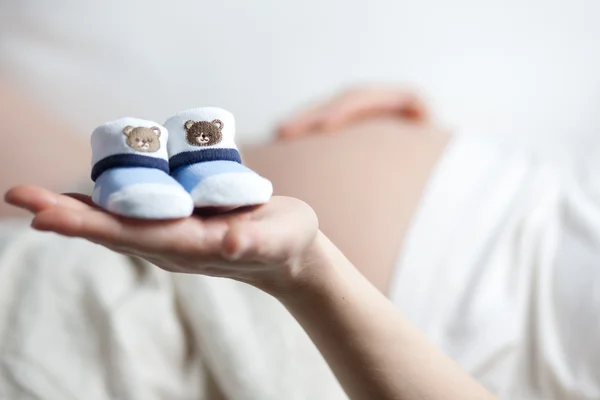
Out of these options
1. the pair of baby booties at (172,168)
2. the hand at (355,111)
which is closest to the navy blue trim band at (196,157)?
the pair of baby booties at (172,168)

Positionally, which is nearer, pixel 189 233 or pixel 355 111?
pixel 189 233

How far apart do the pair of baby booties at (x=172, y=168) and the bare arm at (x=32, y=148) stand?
15.3 inches

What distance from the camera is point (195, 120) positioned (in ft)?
1.22

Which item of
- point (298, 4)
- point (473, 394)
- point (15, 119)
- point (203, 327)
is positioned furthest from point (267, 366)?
A: point (298, 4)

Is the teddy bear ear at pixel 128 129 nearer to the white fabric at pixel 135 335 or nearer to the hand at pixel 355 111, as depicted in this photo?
the white fabric at pixel 135 335

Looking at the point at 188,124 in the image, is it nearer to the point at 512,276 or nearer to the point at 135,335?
the point at 135,335

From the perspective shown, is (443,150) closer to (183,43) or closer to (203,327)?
(203,327)

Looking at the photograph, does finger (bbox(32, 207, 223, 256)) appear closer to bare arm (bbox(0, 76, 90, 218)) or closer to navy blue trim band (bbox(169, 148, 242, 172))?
navy blue trim band (bbox(169, 148, 242, 172))

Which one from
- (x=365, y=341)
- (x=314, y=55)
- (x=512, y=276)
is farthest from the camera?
(x=314, y=55)

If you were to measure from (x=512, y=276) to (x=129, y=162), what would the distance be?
427 mm

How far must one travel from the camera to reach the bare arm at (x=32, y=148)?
781mm

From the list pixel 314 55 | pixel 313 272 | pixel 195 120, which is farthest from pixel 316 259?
pixel 314 55

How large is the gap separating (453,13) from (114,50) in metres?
0.65

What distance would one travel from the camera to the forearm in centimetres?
42
